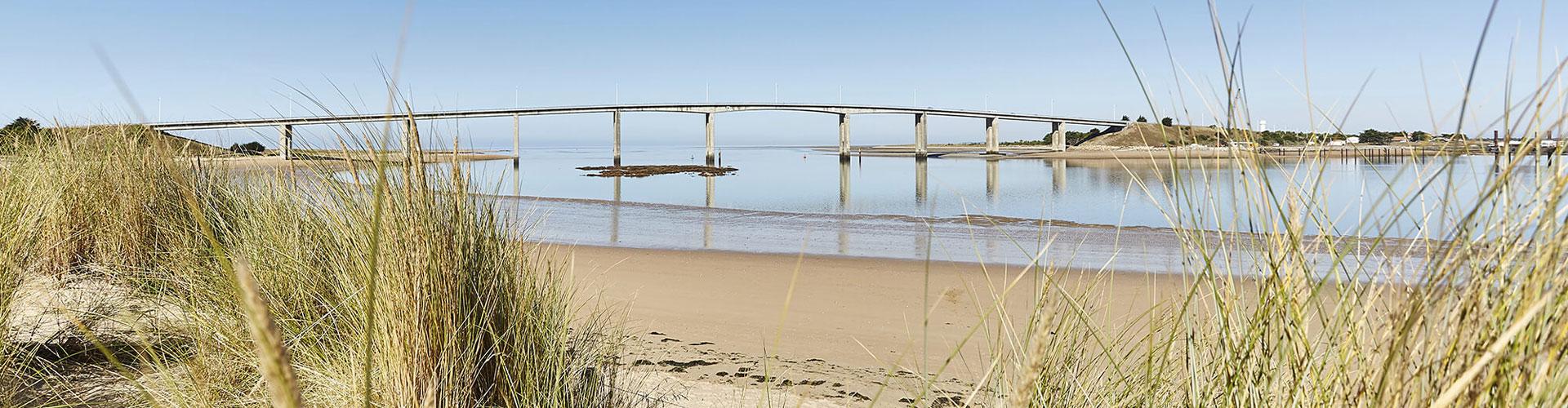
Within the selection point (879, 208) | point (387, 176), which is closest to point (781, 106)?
point (879, 208)

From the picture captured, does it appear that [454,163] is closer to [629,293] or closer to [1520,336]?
[1520,336]

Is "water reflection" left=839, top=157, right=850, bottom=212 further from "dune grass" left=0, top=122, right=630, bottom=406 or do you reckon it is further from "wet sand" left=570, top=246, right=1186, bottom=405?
"dune grass" left=0, top=122, right=630, bottom=406

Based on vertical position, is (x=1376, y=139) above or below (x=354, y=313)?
above

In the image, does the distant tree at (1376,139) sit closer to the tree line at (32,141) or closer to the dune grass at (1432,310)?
the dune grass at (1432,310)

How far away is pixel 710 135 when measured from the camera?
65688 mm

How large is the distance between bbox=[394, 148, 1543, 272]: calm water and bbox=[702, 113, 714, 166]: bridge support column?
2120cm

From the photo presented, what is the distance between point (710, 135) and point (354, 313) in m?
62.7

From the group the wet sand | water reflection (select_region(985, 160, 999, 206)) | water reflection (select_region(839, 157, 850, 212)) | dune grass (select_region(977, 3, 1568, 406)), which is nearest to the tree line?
the wet sand

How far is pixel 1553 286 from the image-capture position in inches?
52.6

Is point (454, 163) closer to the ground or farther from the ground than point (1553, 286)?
farther from the ground

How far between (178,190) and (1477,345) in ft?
22.8

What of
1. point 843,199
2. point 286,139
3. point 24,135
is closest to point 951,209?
point 843,199

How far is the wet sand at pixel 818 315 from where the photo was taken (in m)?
4.95

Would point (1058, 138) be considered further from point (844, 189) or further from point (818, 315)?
point (818, 315)
